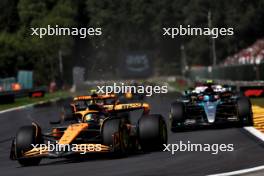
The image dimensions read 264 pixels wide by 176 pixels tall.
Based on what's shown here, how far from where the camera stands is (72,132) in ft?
42.3

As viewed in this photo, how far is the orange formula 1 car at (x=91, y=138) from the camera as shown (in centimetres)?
1251

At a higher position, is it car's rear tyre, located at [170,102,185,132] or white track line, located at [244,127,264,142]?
car's rear tyre, located at [170,102,185,132]

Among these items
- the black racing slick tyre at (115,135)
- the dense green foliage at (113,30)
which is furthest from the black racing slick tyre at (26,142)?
the dense green foliage at (113,30)

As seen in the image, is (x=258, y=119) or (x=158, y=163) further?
(x=258, y=119)

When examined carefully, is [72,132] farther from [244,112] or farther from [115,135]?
[244,112]

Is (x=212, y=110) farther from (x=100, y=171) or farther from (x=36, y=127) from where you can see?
(x=100, y=171)

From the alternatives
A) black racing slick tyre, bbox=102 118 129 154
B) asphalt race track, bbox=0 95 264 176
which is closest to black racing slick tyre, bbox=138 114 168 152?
asphalt race track, bbox=0 95 264 176

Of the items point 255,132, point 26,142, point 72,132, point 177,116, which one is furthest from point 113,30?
point 26,142

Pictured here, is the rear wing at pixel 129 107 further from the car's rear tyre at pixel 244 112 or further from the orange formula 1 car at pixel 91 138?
the car's rear tyre at pixel 244 112

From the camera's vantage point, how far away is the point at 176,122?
60.8ft

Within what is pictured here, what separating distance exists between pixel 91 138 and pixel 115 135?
702 mm

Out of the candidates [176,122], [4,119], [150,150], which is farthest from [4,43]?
[150,150]

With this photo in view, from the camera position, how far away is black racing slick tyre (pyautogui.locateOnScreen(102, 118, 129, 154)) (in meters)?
12.6

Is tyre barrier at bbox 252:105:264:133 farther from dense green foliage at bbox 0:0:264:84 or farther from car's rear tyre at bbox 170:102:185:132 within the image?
dense green foliage at bbox 0:0:264:84
